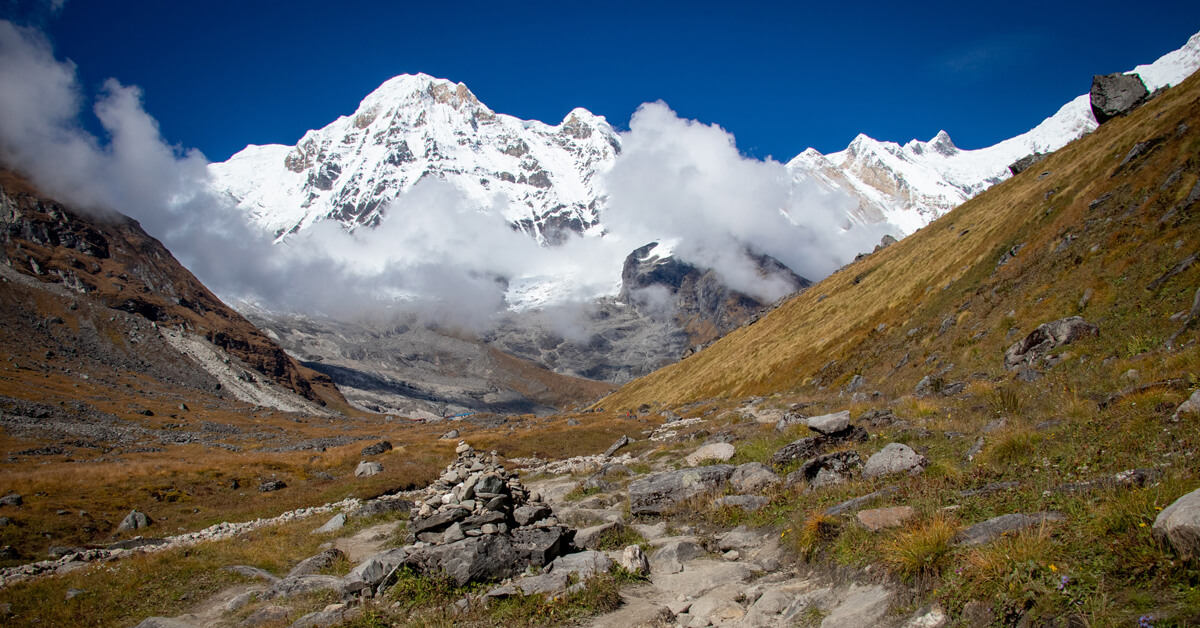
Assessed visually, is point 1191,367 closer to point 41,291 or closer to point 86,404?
point 86,404

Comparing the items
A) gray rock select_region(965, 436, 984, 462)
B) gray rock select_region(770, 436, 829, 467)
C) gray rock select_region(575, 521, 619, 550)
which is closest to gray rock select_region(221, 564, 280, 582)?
gray rock select_region(575, 521, 619, 550)

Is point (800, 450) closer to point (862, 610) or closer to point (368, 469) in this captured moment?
point (862, 610)

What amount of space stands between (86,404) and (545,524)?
13439 centimetres

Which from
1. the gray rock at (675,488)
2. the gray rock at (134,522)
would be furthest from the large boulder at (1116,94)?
the gray rock at (134,522)

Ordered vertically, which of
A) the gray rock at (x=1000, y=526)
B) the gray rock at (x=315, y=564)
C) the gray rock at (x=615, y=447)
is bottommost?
the gray rock at (x=615, y=447)

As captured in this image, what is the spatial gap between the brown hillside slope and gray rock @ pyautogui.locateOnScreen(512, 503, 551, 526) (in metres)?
19.6

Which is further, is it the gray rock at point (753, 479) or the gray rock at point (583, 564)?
the gray rock at point (753, 479)

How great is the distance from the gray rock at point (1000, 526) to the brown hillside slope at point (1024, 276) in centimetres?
1342

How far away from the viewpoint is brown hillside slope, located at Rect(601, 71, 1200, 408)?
73.6ft

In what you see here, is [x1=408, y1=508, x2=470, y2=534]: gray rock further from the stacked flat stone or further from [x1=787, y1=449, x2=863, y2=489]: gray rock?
[x1=787, y1=449, x2=863, y2=489]: gray rock

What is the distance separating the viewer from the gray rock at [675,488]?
17.1 m

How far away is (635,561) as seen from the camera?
1275 cm

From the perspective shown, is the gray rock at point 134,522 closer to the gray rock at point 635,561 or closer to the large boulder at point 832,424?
the gray rock at point 635,561

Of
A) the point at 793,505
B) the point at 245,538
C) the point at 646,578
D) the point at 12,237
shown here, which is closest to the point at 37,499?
the point at 245,538
